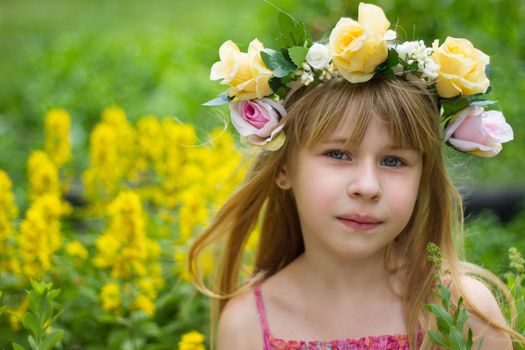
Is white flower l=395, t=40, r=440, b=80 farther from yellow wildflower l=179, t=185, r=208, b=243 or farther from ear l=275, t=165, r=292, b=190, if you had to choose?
yellow wildflower l=179, t=185, r=208, b=243

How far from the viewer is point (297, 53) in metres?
2.62

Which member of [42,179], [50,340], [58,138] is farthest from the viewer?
[58,138]

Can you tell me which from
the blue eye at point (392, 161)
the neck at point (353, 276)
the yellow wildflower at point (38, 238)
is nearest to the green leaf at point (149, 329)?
the yellow wildflower at point (38, 238)

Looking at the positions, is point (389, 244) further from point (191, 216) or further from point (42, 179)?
point (42, 179)

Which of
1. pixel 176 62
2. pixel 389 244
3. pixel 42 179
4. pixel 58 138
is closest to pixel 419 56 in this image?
pixel 389 244

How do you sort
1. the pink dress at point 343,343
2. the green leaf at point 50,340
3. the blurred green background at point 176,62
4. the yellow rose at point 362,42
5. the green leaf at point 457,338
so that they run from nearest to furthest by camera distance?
the green leaf at point 457,338
the green leaf at point 50,340
the yellow rose at point 362,42
the pink dress at point 343,343
the blurred green background at point 176,62

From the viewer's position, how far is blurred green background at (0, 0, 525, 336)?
4.25 m

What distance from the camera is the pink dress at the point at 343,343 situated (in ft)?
9.07

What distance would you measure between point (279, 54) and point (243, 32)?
5406mm

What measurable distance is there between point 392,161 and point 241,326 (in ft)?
2.27

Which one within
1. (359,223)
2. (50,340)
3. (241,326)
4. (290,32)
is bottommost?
(241,326)

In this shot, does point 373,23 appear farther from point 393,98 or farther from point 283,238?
point 283,238

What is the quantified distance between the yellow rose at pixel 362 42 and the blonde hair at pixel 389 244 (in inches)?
3.6

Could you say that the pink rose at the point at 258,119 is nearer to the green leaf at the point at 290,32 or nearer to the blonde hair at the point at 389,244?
the blonde hair at the point at 389,244
